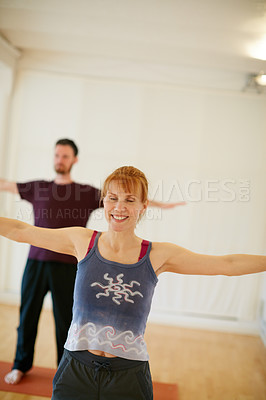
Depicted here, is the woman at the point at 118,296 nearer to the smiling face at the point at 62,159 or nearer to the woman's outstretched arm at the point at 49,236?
the woman's outstretched arm at the point at 49,236

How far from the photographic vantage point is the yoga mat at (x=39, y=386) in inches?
95.2

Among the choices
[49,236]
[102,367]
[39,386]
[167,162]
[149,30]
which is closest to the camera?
[102,367]

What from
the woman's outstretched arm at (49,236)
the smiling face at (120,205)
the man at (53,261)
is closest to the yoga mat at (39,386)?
the man at (53,261)

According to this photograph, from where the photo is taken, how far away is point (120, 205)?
1.51 m

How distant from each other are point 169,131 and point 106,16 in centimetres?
163

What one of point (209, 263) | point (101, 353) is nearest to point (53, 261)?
point (101, 353)

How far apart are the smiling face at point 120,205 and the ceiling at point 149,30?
1.16 meters

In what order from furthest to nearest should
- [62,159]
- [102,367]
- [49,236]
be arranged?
[62,159] → [49,236] → [102,367]

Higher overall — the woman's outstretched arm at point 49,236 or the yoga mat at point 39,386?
the woman's outstretched arm at point 49,236

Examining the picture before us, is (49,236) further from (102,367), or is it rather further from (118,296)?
(102,367)

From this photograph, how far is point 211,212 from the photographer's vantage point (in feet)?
12.5

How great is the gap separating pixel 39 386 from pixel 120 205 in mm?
1553

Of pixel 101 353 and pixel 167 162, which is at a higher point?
pixel 167 162

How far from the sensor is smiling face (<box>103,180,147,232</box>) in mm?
1510
